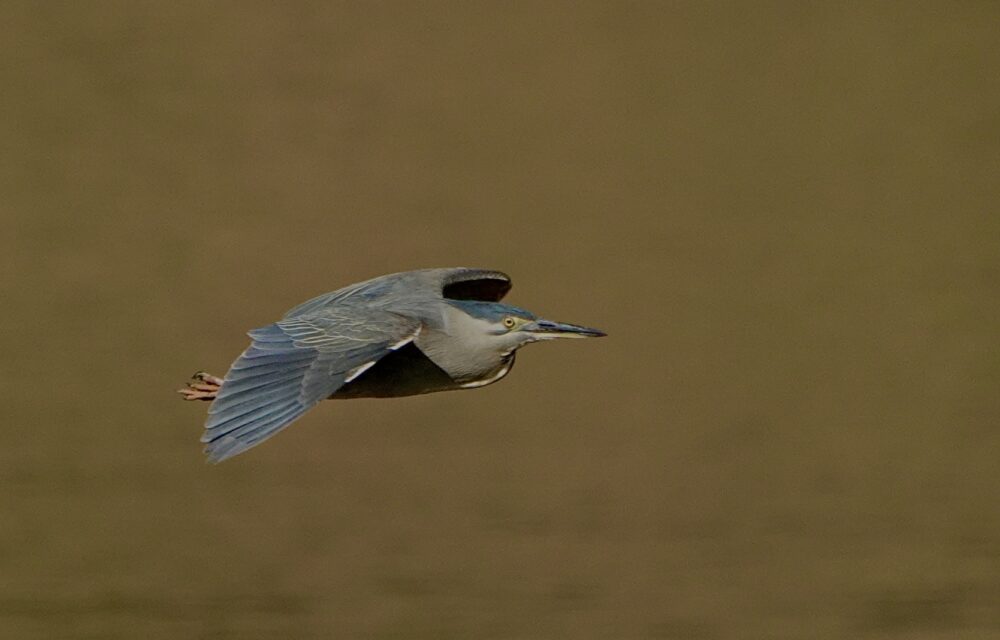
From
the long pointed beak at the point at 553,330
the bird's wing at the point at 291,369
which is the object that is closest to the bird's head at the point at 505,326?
the long pointed beak at the point at 553,330

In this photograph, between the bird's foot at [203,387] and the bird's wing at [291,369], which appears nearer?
the bird's wing at [291,369]

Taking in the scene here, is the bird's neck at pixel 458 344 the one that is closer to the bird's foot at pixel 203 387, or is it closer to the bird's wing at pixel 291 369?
the bird's wing at pixel 291 369

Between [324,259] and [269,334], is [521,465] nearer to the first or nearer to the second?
[324,259]

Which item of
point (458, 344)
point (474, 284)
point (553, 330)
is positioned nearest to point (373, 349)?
point (458, 344)

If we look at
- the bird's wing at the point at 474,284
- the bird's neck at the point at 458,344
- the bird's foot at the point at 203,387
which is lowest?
the bird's foot at the point at 203,387

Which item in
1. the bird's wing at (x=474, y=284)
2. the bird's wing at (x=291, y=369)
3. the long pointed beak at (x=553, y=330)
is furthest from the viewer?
the bird's wing at (x=474, y=284)

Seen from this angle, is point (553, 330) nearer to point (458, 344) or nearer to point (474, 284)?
point (458, 344)

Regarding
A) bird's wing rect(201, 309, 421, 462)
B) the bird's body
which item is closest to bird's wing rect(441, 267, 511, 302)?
the bird's body

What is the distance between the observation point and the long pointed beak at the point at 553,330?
558 centimetres

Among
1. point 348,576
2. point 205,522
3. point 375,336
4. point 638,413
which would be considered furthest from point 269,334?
point 638,413

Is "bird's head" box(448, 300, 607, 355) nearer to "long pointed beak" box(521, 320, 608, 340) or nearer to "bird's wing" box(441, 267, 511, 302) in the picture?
"long pointed beak" box(521, 320, 608, 340)

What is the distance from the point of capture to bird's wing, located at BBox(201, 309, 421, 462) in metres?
4.71

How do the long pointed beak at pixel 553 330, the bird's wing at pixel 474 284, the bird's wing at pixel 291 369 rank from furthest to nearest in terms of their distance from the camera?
the bird's wing at pixel 474 284
the long pointed beak at pixel 553 330
the bird's wing at pixel 291 369

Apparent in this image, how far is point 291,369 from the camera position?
16.5 ft
